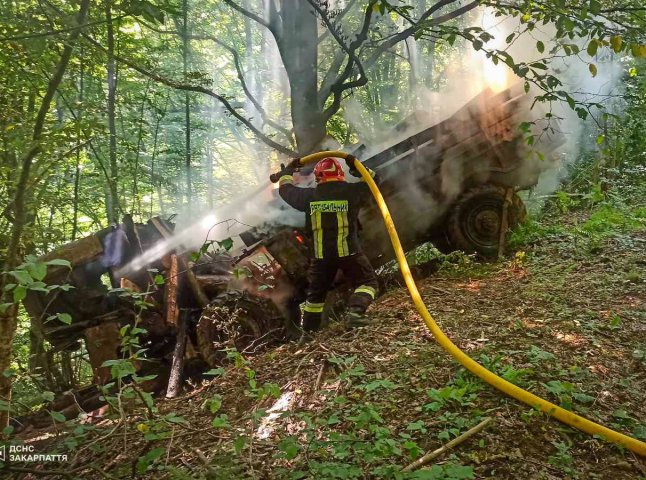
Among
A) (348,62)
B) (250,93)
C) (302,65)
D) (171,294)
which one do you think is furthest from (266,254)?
(250,93)

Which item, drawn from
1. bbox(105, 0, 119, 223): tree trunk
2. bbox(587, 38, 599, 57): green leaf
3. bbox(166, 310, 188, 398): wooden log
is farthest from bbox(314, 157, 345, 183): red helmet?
bbox(105, 0, 119, 223): tree trunk

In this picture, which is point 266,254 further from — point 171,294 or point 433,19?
point 433,19

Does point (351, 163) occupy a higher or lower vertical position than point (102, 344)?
higher

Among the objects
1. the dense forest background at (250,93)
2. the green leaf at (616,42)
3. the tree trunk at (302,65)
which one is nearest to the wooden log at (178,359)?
the dense forest background at (250,93)

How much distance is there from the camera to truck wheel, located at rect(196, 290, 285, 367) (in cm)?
490

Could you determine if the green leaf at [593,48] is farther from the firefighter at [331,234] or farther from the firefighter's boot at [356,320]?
the firefighter's boot at [356,320]

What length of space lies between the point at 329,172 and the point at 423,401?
2.76 metres

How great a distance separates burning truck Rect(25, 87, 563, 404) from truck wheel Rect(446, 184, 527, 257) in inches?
0.6

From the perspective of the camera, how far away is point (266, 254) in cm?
528

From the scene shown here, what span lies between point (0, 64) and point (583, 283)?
6.00 meters

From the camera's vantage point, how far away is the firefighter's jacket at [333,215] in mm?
4836

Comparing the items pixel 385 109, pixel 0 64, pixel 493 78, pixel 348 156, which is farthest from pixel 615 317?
pixel 385 109

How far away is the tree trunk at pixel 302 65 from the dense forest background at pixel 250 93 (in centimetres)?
2

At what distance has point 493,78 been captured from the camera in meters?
6.78
